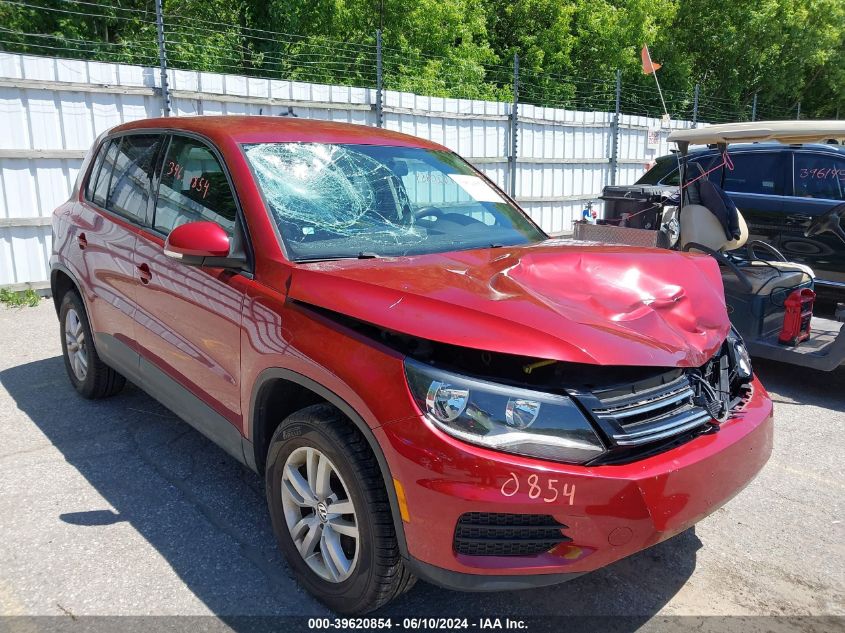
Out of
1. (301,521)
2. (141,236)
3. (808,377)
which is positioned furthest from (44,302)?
(808,377)

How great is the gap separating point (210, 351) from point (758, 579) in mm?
2616

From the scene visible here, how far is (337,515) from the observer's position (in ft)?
8.48

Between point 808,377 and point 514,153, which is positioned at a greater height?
point 514,153

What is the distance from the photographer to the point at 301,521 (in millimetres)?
2768

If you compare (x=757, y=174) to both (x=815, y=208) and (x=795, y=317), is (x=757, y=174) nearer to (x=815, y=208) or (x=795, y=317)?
(x=815, y=208)

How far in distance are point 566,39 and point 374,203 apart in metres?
22.3

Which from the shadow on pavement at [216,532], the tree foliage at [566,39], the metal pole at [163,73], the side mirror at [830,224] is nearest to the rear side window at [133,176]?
the shadow on pavement at [216,532]

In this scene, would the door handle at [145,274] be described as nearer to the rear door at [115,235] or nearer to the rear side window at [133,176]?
the rear door at [115,235]

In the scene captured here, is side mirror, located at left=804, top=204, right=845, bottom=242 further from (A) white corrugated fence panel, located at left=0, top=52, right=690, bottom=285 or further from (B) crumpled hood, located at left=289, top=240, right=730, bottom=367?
(A) white corrugated fence panel, located at left=0, top=52, right=690, bottom=285

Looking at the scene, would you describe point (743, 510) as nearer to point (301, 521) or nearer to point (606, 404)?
point (606, 404)

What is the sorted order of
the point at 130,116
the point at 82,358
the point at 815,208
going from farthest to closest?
1. the point at 130,116
2. the point at 815,208
3. the point at 82,358

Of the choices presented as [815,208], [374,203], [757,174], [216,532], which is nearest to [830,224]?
[815,208]

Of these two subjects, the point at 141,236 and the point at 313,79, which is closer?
the point at 141,236

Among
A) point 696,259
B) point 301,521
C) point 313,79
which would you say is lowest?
point 301,521
